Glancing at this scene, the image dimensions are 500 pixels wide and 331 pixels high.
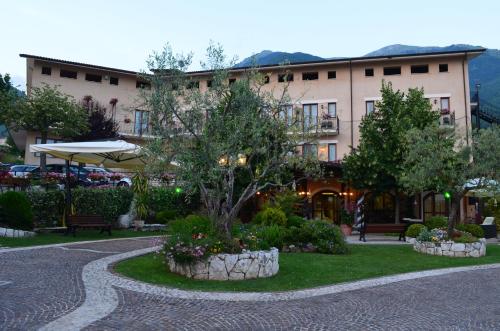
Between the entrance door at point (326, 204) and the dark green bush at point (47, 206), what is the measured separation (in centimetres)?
1788

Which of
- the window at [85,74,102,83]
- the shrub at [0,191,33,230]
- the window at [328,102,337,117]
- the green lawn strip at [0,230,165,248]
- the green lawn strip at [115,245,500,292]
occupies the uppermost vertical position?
the window at [85,74,102,83]

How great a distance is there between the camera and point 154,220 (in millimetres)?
21688

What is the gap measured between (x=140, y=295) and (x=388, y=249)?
10514 millimetres

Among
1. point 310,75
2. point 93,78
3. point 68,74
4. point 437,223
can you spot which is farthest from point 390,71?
point 68,74

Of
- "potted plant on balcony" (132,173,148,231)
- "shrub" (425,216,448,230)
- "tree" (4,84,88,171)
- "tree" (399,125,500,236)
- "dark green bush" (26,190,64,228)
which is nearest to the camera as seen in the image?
"tree" (399,125,500,236)

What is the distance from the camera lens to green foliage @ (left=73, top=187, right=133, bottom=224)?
1819cm

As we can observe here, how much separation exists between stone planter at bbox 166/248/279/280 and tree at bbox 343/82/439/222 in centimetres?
1460

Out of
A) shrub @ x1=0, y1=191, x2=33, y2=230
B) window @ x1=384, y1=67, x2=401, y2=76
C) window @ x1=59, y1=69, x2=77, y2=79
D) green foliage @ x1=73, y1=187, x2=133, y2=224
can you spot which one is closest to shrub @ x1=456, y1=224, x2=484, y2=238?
green foliage @ x1=73, y1=187, x2=133, y2=224

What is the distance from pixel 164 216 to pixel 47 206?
5.86 metres

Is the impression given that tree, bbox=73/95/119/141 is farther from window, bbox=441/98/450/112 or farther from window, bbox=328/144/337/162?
window, bbox=441/98/450/112

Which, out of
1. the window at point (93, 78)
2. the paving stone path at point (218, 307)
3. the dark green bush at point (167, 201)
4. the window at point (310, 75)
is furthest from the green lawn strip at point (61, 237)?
the window at point (93, 78)

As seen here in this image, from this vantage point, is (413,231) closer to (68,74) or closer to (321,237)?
(321,237)

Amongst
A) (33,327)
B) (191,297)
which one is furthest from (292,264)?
(33,327)

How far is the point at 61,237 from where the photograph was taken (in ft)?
50.1
